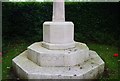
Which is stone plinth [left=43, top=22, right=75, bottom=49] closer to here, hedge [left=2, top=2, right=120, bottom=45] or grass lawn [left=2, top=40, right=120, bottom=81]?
grass lawn [left=2, top=40, right=120, bottom=81]

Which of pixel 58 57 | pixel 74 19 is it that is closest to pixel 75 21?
pixel 74 19

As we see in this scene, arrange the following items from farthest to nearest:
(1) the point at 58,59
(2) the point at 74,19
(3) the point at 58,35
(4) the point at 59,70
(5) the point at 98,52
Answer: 1. (2) the point at 74,19
2. (5) the point at 98,52
3. (3) the point at 58,35
4. (1) the point at 58,59
5. (4) the point at 59,70

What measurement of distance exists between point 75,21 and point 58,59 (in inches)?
193

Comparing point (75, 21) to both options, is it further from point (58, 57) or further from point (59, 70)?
point (59, 70)

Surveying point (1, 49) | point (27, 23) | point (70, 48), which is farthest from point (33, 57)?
point (27, 23)

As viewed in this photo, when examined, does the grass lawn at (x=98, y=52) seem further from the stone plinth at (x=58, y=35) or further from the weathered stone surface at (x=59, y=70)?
the stone plinth at (x=58, y=35)

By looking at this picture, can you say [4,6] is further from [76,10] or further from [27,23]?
[76,10]

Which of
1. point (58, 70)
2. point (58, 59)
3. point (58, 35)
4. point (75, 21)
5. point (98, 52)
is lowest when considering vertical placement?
point (98, 52)

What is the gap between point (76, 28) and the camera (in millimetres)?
10508

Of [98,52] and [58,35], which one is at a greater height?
[58,35]

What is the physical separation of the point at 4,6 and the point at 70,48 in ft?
15.4

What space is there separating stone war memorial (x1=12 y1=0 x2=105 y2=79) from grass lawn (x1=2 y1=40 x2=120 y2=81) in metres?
0.28

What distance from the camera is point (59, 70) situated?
18.5ft

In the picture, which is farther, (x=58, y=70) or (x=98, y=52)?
(x=98, y=52)
